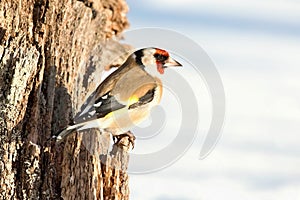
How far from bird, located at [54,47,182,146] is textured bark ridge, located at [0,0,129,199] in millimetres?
103

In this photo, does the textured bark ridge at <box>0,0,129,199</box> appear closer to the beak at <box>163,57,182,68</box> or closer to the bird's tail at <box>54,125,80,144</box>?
the bird's tail at <box>54,125,80,144</box>

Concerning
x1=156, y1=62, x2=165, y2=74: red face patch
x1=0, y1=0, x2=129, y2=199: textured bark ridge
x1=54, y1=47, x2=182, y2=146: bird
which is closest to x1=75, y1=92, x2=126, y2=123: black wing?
x1=54, y1=47, x2=182, y2=146: bird

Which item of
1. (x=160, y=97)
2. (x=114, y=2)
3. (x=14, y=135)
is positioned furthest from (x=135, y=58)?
(x=114, y=2)

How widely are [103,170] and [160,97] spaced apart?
0.82 m

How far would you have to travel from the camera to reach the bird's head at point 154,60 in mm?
5703

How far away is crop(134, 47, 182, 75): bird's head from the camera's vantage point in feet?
18.7

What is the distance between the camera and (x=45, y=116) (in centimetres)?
520

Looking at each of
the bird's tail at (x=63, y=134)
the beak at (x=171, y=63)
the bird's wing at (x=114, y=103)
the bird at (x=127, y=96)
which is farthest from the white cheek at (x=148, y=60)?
the bird's tail at (x=63, y=134)

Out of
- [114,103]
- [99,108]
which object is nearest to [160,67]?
[114,103]

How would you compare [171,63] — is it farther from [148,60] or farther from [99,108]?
[99,108]

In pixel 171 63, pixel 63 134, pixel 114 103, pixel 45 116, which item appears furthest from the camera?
pixel 171 63

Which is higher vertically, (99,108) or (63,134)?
(99,108)

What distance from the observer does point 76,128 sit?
5023 mm

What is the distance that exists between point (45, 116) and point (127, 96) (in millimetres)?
612
